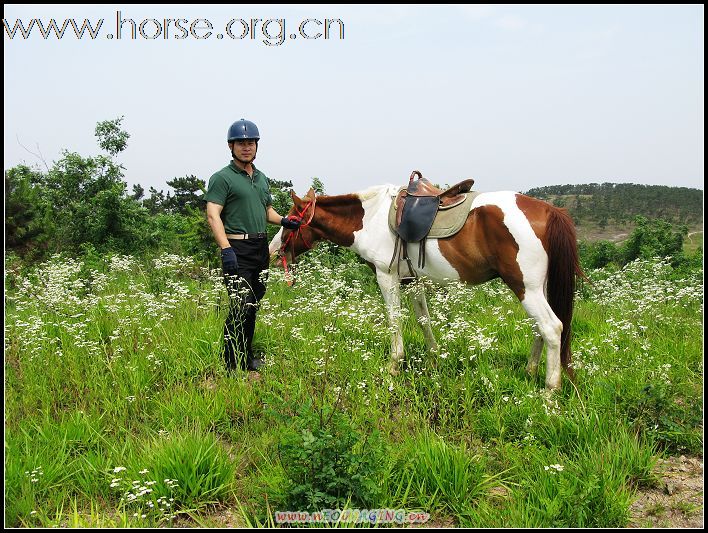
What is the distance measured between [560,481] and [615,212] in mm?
14983

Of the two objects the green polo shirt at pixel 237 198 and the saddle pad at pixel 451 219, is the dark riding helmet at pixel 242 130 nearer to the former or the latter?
the green polo shirt at pixel 237 198

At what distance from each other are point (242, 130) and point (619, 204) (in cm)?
1569

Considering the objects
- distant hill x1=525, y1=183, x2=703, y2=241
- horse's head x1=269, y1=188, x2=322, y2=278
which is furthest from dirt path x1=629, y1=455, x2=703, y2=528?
distant hill x1=525, y1=183, x2=703, y2=241

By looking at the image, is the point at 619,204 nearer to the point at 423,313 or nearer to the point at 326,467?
the point at 423,313

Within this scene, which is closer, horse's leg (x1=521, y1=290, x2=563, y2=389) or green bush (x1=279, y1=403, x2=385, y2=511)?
green bush (x1=279, y1=403, x2=385, y2=511)

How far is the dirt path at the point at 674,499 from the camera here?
3.04 metres

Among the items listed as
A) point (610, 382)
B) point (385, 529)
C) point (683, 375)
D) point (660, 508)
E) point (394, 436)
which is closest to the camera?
point (385, 529)

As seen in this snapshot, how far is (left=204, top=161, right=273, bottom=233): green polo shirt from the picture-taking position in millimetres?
4879

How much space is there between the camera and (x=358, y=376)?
14.0 feet

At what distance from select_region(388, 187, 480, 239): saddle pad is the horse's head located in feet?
5.01

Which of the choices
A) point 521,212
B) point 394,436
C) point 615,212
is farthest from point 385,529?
point 615,212

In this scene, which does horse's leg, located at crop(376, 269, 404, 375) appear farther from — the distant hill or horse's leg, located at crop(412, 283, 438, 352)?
the distant hill

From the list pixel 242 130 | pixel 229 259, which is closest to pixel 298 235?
pixel 229 259

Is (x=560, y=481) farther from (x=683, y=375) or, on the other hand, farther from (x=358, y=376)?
(x=683, y=375)
